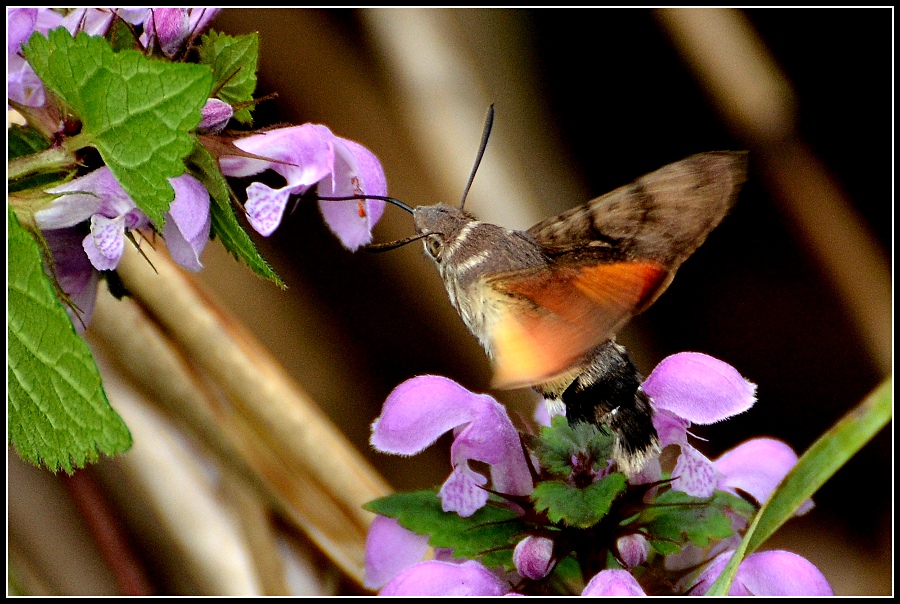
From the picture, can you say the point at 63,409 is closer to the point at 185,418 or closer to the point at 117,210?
the point at 117,210

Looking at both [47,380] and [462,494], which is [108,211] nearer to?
[47,380]

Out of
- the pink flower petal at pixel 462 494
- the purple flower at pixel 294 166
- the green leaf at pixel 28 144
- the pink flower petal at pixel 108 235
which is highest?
the green leaf at pixel 28 144

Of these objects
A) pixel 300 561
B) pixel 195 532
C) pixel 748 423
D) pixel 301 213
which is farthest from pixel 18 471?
pixel 748 423

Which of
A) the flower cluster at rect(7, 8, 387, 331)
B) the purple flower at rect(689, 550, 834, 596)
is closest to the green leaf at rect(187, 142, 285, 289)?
the flower cluster at rect(7, 8, 387, 331)

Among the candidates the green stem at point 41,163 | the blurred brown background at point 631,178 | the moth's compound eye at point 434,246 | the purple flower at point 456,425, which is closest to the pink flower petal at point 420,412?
the purple flower at point 456,425

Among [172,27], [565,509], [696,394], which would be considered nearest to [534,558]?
[565,509]

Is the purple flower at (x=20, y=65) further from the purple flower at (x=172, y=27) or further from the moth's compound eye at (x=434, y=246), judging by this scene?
the moth's compound eye at (x=434, y=246)
